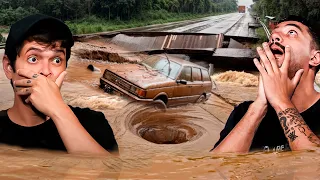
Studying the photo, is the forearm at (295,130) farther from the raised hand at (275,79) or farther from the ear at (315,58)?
the ear at (315,58)

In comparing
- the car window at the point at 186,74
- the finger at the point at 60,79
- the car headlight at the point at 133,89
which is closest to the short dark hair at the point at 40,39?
the finger at the point at 60,79

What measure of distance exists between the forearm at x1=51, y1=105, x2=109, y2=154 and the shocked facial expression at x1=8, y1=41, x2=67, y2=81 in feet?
0.55

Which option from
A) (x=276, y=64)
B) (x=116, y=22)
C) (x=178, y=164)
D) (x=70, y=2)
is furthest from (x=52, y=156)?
(x=116, y=22)

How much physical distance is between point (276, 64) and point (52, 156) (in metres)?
0.86

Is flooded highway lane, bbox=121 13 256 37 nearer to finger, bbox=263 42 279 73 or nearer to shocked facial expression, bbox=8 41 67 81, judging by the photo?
finger, bbox=263 42 279 73

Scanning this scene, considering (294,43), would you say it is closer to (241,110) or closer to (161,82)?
(241,110)

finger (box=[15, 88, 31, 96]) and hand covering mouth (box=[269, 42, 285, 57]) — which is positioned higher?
hand covering mouth (box=[269, 42, 285, 57])

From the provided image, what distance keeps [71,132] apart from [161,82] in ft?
13.5

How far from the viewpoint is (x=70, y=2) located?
66.2ft

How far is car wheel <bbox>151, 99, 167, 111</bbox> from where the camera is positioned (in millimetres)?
5401

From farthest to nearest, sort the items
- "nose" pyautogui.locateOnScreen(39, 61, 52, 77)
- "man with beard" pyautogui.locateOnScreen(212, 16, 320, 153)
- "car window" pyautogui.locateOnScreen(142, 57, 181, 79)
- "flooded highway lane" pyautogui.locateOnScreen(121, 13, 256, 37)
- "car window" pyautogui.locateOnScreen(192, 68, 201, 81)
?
1. "flooded highway lane" pyautogui.locateOnScreen(121, 13, 256, 37)
2. "car window" pyautogui.locateOnScreen(192, 68, 201, 81)
3. "car window" pyautogui.locateOnScreen(142, 57, 181, 79)
4. "man with beard" pyautogui.locateOnScreen(212, 16, 320, 153)
5. "nose" pyautogui.locateOnScreen(39, 61, 52, 77)

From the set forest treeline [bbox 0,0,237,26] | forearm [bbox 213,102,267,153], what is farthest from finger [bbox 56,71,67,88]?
forest treeline [bbox 0,0,237,26]

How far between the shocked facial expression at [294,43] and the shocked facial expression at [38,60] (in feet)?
2.75

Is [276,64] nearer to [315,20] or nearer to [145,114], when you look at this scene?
[145,114]
